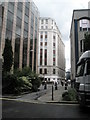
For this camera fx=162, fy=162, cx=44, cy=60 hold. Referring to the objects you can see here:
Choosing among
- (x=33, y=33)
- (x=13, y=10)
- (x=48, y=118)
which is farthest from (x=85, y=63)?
(x=33, y=33)

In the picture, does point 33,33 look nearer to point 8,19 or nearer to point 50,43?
point 8,19

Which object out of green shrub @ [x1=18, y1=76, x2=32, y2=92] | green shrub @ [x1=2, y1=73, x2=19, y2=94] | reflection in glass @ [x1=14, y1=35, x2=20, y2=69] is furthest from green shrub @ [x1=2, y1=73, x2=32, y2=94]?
reflection in glass @ [x1=14, y1=35, x2=20, y2=69]

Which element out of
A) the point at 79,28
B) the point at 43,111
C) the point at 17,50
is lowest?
the point at 43,111

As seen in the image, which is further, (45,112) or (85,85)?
(45,112)

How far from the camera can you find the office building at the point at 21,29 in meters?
30.9

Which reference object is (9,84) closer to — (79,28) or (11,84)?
(11,84)

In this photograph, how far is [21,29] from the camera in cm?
3750

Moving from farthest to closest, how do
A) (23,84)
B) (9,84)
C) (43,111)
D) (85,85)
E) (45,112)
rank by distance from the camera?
1. (23,84)
2. (9,84)
3. (43,111)
4. (45,112)
5. (85,85)

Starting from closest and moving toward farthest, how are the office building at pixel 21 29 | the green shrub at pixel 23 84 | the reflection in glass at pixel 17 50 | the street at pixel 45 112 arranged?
the street at pixel 45 112 → the green shrub at pixel 23 84 → the office building at pixel 21 29 → the reflection in glass at pixel 17 50

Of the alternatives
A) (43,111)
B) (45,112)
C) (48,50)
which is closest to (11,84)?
(43,111)

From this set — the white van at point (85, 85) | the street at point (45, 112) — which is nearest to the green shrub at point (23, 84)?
the street at point (45, 112)

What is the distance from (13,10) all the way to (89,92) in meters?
30.2

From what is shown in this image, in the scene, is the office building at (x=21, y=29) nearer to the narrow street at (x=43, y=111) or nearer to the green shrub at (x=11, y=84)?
the green shrub at (x=11, y=84)

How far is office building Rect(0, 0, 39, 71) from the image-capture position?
101 ft
